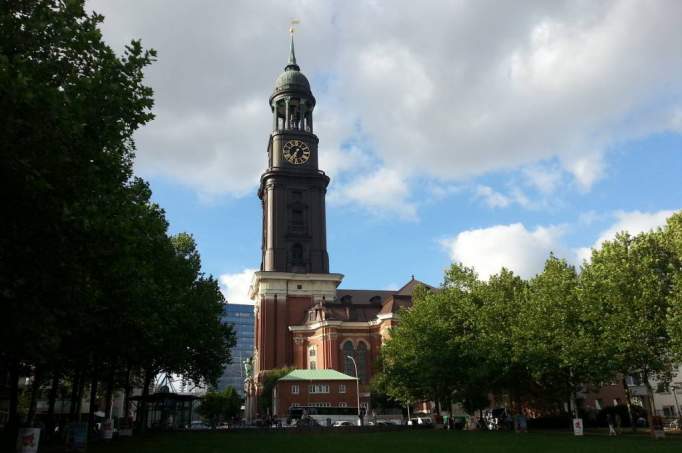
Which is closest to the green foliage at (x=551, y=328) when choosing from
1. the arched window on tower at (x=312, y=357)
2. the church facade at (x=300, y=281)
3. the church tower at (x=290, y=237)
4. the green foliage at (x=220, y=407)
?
the church facade at (x=300, y=281)

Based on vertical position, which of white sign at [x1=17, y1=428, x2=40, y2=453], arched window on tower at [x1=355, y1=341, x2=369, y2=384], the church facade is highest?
the church facade

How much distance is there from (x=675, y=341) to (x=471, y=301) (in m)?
19.6

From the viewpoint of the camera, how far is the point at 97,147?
17.9m

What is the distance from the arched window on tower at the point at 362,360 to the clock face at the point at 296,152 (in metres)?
31.1

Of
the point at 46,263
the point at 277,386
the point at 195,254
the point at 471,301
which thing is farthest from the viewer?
the point at 277,386

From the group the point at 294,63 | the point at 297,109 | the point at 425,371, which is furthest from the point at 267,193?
the point at 425,371

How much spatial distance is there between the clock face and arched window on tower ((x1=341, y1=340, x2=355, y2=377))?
1196 inches

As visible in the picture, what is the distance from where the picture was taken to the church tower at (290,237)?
95.2 meters

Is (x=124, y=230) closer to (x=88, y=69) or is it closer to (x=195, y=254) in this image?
(x=88, y=69)

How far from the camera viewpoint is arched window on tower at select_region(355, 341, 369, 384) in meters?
92.1

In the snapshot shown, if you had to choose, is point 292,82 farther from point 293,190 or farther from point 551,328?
point 551,328

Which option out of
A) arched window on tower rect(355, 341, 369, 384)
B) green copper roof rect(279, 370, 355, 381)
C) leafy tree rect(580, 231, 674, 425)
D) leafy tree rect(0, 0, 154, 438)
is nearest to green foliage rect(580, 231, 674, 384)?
leafy tree rect(580, 231, 674, 425)

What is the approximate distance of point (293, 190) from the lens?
328ft

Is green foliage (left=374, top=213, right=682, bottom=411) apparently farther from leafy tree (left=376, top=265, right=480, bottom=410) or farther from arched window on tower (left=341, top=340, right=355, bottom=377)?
arched window on tower (left=341, top=340, right=355, bottom=377)
